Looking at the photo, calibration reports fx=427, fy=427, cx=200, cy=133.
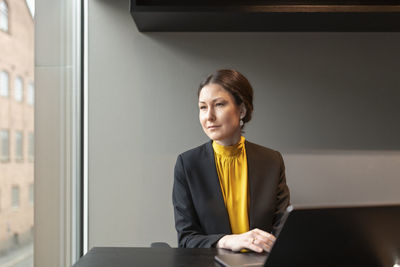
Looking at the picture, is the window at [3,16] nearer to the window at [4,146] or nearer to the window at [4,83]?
the window at [4,83]

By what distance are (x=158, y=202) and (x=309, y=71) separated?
1.48 m

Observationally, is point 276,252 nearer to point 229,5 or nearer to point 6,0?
point 6,0

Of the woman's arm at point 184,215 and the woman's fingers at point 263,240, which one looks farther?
the woman's arm at point 184,215

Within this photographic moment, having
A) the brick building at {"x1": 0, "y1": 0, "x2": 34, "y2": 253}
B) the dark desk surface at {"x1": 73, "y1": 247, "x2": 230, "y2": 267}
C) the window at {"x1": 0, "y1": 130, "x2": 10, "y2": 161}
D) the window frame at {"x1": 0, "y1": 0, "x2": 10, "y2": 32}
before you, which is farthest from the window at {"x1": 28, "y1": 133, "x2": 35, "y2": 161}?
the dark desk surface at {"x1": 73, "y1": 247, "x2": 230, "y2": 267}

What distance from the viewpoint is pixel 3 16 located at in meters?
1.81

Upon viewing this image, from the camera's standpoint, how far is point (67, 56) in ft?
9.69

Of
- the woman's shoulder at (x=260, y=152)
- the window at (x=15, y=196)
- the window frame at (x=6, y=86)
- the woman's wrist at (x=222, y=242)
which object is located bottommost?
the woman's wrist at (x=222, y=242)

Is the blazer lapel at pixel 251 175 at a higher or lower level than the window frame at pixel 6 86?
lower

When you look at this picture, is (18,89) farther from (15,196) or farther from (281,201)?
(281,201)

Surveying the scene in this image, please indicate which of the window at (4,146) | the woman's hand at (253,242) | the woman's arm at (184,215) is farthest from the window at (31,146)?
the woman's hand at (253,242)

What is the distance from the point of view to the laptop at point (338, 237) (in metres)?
0.97


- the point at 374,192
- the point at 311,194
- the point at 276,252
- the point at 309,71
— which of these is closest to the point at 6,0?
the point at 276,252

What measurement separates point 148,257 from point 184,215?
1.84 feet

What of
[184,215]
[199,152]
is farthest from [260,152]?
[184,215]
